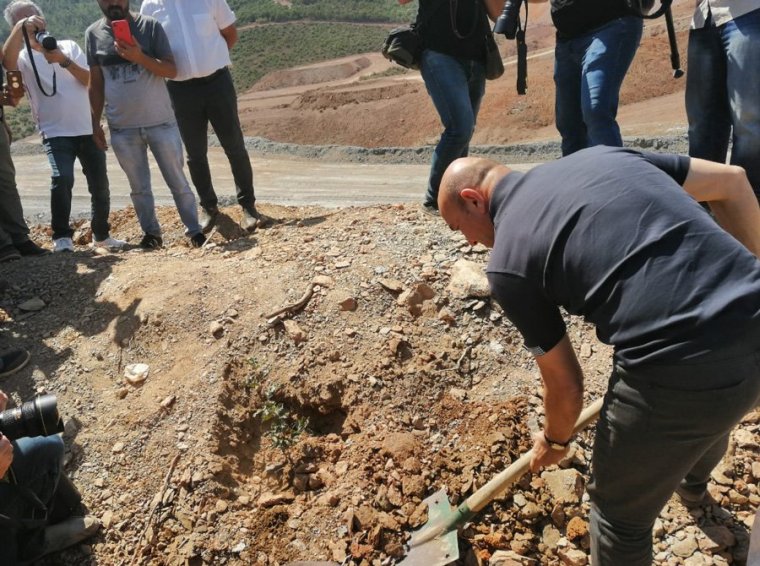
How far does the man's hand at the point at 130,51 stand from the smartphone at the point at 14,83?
3.00ft

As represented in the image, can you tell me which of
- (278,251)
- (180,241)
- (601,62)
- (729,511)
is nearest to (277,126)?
(180,241)

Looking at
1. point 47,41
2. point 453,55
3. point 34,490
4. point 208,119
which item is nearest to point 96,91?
point 47,41

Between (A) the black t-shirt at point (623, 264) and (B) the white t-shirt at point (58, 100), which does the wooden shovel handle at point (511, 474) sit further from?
(B) the white t-shirt at point (58, 100)

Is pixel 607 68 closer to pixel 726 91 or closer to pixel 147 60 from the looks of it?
pixel 726 91

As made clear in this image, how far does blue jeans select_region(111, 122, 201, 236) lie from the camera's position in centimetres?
463

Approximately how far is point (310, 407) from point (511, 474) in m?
1.28

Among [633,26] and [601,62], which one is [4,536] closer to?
[601,62]

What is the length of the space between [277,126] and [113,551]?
13.1m

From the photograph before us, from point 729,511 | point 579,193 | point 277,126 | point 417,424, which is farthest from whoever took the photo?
point 277,126

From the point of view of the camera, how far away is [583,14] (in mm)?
3430

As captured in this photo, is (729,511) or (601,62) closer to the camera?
(729,511)

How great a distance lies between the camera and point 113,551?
10.1ft

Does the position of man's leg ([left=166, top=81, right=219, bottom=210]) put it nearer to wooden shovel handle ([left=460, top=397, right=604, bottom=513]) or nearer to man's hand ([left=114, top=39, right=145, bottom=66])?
man's hand ([left=114, top=39, right=145, bottom=66])

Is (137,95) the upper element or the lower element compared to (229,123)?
upper
